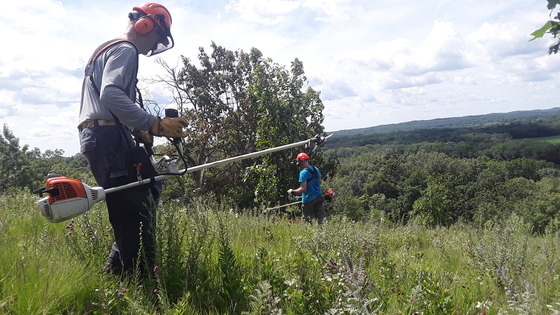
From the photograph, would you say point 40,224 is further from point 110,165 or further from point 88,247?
point 110,165

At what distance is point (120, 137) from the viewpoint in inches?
111

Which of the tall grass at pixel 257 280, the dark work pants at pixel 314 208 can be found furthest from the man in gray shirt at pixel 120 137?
the dark work pants at pixel 314 208

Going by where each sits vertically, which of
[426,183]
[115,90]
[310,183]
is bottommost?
[426,183]

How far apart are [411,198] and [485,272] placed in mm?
83827

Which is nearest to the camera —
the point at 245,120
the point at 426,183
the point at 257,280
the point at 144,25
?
the point at 257,280

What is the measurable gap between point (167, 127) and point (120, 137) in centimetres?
36

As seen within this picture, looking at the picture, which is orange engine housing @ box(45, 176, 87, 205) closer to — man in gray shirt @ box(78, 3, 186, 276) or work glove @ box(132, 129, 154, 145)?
man in gray shirt @ box(78, 3, 186, 276)

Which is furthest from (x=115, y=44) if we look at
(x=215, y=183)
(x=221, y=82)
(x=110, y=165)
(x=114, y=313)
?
(x=221, y=82)

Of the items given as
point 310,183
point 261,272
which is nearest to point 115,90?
point 261,272

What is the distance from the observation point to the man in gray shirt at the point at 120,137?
2682 mm

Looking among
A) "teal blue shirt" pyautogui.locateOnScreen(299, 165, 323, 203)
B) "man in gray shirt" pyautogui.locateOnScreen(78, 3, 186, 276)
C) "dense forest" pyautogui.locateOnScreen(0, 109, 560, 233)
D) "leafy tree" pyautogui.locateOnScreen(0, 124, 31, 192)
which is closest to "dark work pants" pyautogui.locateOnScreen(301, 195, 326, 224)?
"teal blue shirt" pyautogui.locateOnScreen(299, 165, 323, 203)

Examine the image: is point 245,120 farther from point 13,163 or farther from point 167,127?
point 13,163

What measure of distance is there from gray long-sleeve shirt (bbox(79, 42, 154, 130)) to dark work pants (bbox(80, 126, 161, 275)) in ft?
0.57

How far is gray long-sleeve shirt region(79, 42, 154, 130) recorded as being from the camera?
8.55 ft
